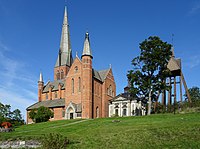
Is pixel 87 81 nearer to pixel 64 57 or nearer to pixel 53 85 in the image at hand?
pixel 53 85

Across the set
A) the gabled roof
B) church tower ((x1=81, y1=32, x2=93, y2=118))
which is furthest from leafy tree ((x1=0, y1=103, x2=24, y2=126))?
the gabled roof

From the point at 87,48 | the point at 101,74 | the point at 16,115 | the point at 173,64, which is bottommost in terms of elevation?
the point at 16,115

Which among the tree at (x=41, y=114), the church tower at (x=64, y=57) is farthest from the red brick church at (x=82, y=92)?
the church tower at (x=64, y=57)

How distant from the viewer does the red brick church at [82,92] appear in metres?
52.3

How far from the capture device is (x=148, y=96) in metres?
45.5

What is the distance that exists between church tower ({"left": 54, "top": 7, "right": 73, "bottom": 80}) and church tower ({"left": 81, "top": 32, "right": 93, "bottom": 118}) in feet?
70.7

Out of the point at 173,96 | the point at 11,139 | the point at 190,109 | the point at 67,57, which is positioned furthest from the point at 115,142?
the point at 67,57

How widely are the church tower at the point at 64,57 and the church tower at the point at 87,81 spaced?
21548 mm

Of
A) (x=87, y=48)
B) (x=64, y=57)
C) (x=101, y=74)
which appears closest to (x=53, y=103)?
(x=101, y=74)

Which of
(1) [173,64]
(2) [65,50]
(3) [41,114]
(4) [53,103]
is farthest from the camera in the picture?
(2) [65,50]

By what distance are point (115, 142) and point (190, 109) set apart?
20.4 metres

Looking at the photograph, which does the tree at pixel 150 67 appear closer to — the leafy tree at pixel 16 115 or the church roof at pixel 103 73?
the church roof at pixel 103 73

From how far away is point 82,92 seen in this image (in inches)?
2063

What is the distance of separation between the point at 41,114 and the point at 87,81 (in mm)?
13300
